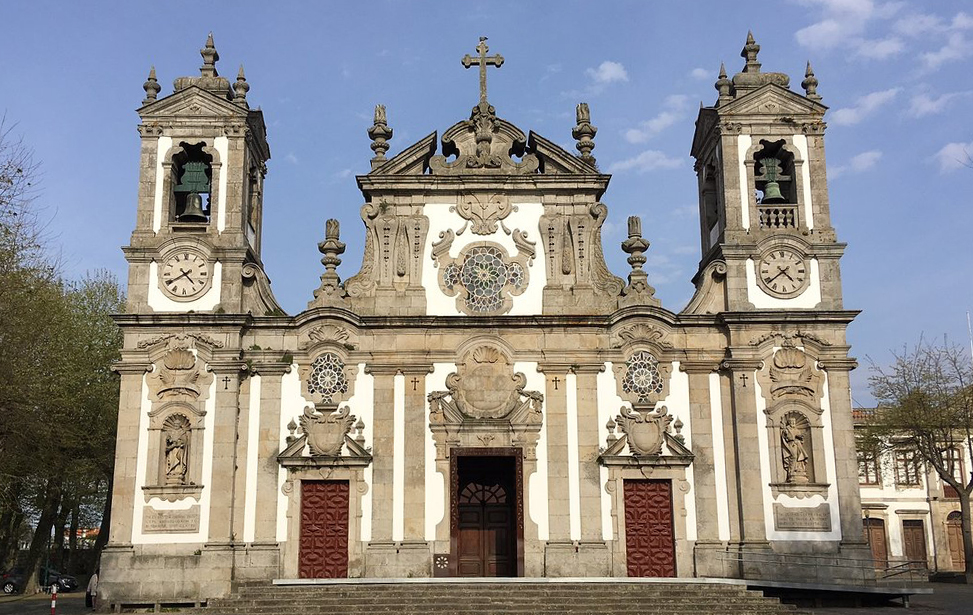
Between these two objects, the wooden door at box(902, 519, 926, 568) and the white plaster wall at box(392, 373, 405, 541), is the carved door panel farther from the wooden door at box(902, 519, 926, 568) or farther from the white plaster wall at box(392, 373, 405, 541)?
the wooden door at box(902, 519, 926, 568)

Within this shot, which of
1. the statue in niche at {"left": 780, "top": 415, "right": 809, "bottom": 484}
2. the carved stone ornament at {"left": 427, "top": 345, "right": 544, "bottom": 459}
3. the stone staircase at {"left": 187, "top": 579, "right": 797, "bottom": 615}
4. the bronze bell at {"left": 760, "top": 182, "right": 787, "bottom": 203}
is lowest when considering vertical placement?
the stone staircase at {"left": 187, "top": 579, "right": 797, "bottom": 615}

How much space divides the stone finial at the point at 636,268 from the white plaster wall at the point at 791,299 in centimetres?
219

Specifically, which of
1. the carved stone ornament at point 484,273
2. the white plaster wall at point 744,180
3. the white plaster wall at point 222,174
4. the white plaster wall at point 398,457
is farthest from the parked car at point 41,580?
the white plaster wall at point 744,180

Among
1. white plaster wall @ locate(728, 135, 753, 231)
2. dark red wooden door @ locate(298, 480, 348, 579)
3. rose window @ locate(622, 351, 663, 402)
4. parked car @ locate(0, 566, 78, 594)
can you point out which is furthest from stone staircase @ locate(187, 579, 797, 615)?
parked car @ locate(0, 566, 78, 594)

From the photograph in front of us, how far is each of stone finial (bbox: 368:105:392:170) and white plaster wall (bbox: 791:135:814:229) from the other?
9.58 metres

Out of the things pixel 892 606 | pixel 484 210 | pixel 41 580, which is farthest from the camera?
pixel 41 580

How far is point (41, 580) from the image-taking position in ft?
114

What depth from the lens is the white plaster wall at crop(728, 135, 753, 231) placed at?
70.2 ft

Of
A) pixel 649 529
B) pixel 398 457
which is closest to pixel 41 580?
pixel 398 457

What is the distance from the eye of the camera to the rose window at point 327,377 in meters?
20.4

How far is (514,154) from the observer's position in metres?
22.3

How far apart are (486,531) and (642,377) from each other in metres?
4.85

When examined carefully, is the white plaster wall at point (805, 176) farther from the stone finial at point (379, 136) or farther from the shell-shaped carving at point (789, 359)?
the stone finial at point (379, 136)

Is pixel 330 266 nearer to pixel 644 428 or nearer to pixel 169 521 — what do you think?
pixel 169 521
